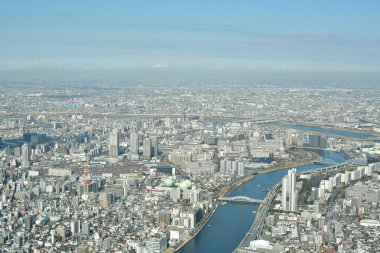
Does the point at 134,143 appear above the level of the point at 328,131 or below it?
above

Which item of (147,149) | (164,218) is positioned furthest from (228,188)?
(147,149)

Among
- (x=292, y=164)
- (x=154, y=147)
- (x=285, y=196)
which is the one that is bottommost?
(x=292, y=164)

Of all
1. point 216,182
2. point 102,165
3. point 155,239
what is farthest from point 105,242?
point 102,165

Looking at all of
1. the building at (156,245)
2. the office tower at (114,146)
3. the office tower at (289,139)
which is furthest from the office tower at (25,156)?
the office tower at (289,139)

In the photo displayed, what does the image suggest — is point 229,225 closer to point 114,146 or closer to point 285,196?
point 285,196

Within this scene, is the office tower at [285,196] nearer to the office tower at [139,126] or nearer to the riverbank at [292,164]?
the riverbank at [292,164]

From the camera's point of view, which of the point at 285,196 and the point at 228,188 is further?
the point at 228,188

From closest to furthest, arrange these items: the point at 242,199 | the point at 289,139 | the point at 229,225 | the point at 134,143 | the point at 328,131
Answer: the point at 229,225, the point at 242,199, the point at 134,143, the point at 289,139, the point at 328,131

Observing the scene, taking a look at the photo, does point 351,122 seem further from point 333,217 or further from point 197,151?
point 333,217

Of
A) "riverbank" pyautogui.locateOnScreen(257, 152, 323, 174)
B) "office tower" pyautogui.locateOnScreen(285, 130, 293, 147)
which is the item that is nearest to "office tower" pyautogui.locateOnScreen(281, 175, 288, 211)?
"riverbank" pyautogui.locateOnScreen(257, 152, 323, 174)
